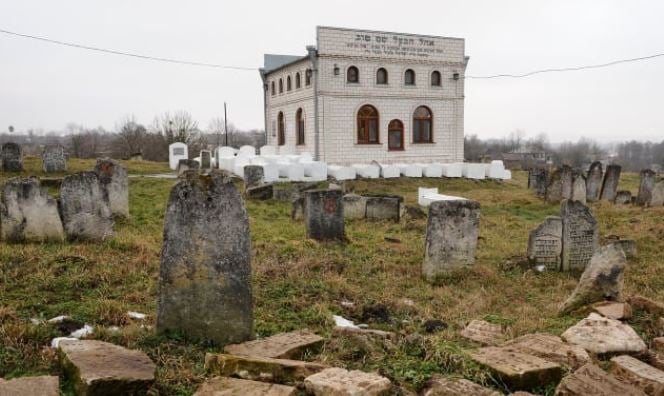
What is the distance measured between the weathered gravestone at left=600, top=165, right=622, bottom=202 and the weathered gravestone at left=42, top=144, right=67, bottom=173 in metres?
20.1

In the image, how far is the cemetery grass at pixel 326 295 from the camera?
4629mm

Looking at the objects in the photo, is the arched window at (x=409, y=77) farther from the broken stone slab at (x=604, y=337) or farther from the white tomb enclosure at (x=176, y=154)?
the broken stone slab at (x=604, y=337)

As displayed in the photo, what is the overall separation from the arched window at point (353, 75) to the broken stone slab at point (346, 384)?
78.1 feet

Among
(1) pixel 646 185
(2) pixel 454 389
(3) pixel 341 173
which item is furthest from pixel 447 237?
(3) pixel 341 173

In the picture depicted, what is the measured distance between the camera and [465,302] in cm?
728

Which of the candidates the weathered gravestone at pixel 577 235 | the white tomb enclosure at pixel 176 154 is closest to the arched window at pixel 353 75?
the white tomb enclosure at pixel 176 154

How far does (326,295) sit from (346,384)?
3.16 m

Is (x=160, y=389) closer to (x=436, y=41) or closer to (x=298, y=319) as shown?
(x=298, y=319)

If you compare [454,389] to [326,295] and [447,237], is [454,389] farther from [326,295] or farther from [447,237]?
[447,237]

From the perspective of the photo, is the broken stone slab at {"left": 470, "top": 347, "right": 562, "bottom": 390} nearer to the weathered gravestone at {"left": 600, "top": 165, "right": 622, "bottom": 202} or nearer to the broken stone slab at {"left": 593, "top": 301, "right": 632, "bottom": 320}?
the broken stone slab at {"left": 593, "top": 301, "right": 632, "bottom": 320}

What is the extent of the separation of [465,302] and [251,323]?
11.0 ft

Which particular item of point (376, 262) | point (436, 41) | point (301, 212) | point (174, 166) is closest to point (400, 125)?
point (436, 41)

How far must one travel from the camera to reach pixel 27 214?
30.5ft

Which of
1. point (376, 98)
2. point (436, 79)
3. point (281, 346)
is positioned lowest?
point (281, 346)
